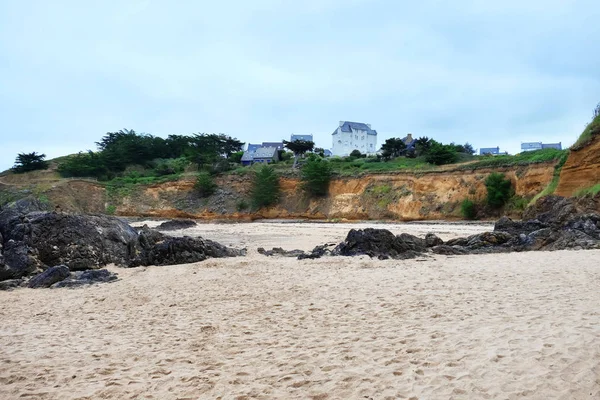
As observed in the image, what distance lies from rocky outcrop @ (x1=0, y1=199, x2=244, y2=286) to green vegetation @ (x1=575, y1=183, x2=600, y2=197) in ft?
57.7

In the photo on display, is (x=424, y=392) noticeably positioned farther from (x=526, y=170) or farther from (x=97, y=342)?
(x=526, y=170)

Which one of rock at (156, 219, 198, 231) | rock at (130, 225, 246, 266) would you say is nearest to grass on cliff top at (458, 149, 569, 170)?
rock at (156, 219, 198, 231)

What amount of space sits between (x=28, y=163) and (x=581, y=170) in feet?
246

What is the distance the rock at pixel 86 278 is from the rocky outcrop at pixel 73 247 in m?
1.86

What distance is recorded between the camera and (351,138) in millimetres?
86250

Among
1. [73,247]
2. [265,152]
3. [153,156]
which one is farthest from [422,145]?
[73,247]

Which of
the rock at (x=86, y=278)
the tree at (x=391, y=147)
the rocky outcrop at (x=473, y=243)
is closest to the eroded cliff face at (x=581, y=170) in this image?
the rocky outcrop at (x=473, y=243)

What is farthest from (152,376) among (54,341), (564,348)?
(564,348)

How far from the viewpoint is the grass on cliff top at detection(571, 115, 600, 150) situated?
22703 mm

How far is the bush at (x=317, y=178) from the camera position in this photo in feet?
158

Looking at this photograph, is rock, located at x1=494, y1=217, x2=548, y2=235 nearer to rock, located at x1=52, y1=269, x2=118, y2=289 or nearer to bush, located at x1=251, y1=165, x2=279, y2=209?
rock, located at x1=52, y1=269, x2=118, y2=289

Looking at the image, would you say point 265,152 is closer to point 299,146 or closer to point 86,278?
point 299,146

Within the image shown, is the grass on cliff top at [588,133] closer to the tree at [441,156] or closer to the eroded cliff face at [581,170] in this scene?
the eroded cliff face at [581,170]

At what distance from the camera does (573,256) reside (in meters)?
11.1
